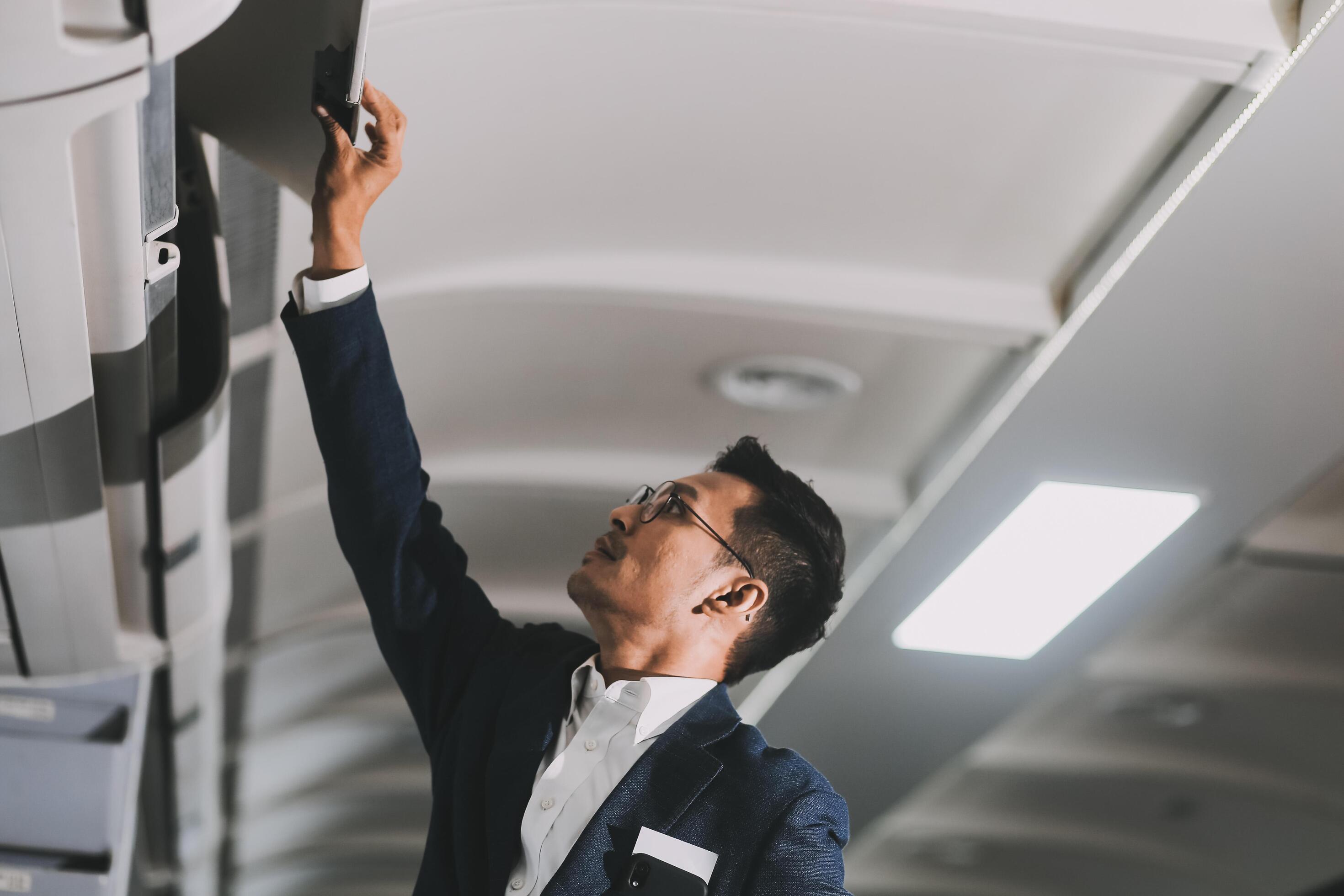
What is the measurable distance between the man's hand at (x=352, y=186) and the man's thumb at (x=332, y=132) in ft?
0.05

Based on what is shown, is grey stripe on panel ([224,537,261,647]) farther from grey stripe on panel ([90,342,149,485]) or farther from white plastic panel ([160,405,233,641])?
grey stripe on panel ([90,342,149,485])

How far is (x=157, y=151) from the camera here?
1.59m

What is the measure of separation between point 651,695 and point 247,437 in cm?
242

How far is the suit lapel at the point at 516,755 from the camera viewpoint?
2.03m

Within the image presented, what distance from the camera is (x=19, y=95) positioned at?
1.29 metres

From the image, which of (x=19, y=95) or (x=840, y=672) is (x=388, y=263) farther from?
(x=840, y=672)

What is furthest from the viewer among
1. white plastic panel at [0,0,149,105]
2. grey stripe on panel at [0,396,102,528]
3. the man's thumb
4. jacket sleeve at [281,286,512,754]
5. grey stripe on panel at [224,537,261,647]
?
grey stripe on panel at [224,537,261,647]

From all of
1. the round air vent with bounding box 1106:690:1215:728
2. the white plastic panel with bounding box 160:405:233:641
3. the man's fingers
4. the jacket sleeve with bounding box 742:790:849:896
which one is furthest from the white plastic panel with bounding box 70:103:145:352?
the round air vent with bounding box 1106:690:1215:728

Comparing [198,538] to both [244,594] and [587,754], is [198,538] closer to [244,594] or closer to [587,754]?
[587,754]

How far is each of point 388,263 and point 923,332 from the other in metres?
1.62

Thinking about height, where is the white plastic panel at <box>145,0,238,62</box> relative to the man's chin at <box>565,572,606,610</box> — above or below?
above

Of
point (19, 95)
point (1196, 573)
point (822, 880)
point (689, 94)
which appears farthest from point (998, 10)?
point (1196, 573)

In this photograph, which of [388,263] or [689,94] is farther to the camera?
[388,263]

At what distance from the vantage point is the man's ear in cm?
246
